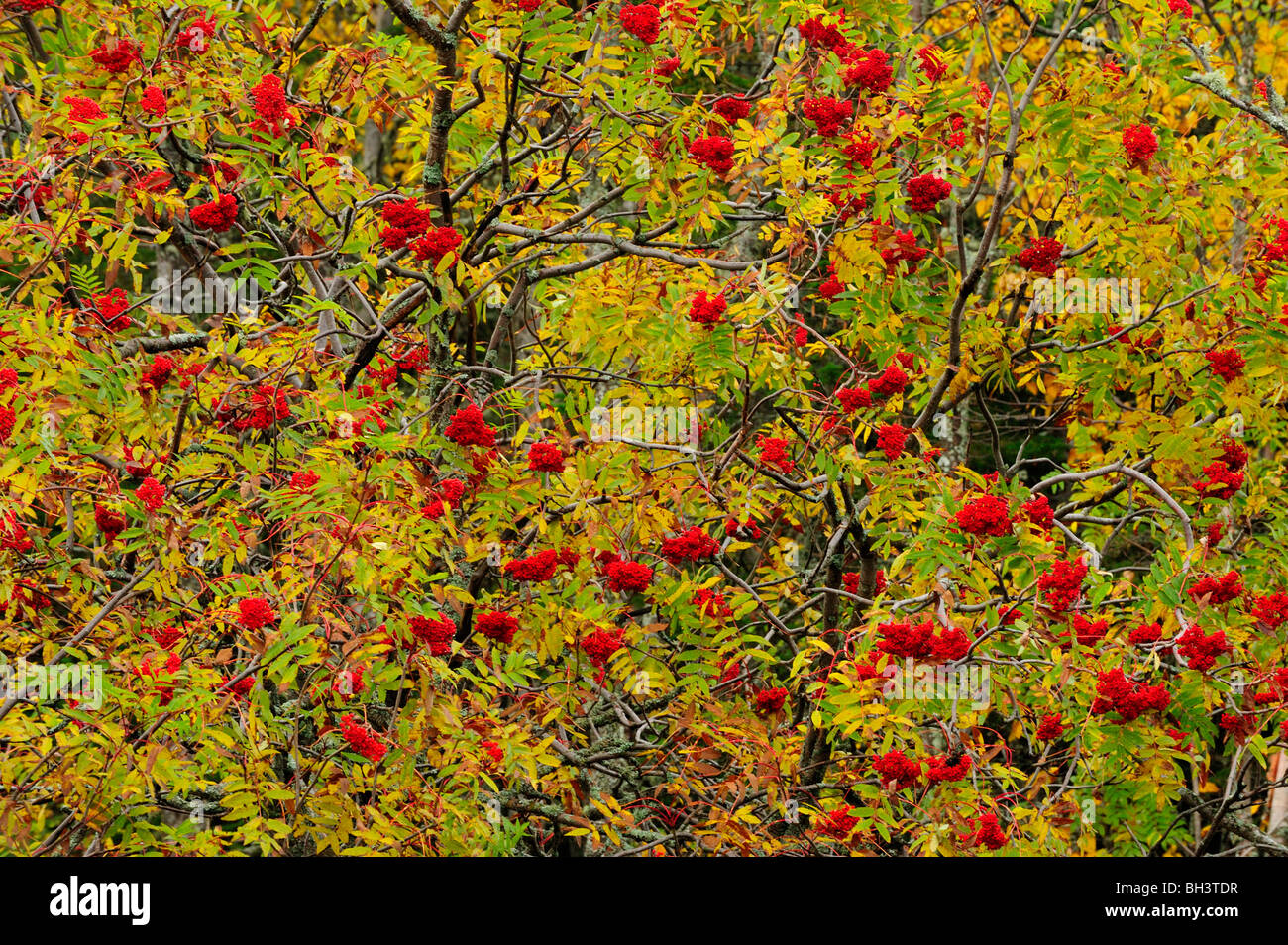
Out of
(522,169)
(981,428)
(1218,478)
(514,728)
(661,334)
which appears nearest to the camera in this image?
(514,728)

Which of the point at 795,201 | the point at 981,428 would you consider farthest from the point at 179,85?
the point at 981,428

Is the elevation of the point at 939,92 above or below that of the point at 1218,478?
above

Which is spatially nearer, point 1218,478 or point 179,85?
point 179,85

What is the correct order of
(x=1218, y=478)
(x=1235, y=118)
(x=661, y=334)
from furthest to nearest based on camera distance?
(x=1235, y=118), (x=1218, y=478), (x=661, y=334)

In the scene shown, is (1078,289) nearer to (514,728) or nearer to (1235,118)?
(1235,118)

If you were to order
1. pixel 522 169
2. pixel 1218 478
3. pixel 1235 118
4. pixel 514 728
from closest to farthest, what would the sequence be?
pixel 514 728, pixel 1218 478, pixel 1235 118, pixel 522 169

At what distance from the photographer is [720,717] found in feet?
16.4

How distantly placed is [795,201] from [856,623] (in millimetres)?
2071

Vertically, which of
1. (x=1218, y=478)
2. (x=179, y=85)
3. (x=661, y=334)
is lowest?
(x=1218, y=478)

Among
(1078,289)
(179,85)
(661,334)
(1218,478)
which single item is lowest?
(1218,478)

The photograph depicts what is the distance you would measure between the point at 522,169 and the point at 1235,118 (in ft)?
10.0

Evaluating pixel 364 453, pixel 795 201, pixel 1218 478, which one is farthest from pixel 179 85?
A: pixel 1218 478

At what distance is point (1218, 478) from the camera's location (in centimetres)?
519

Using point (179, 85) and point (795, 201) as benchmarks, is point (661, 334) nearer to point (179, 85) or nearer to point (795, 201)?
point (795, 201)
